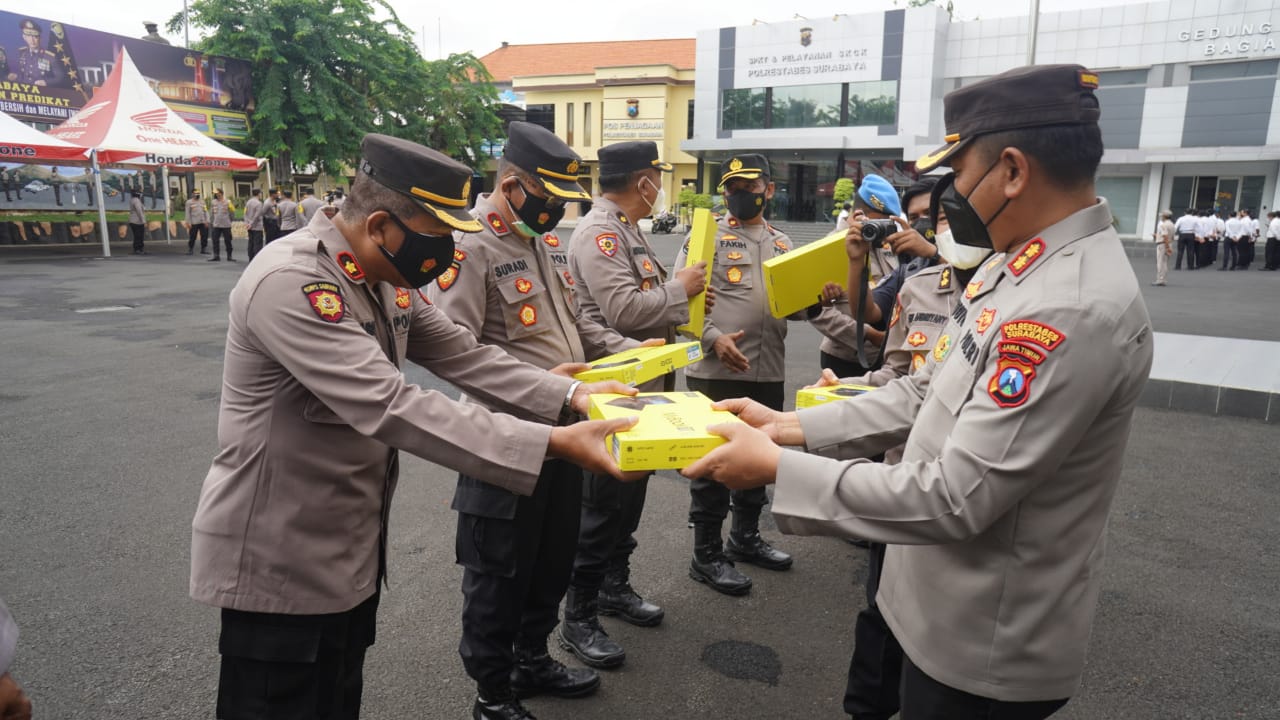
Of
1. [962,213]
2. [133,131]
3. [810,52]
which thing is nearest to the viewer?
[962,213]

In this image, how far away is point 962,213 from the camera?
1.71 metres

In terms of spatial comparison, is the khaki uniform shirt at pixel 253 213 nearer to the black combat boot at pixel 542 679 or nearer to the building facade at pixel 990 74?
the black combat boot at pixel 542 679

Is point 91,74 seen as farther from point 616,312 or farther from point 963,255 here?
point 963,255

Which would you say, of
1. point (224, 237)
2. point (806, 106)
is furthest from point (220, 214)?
point (806, 106)

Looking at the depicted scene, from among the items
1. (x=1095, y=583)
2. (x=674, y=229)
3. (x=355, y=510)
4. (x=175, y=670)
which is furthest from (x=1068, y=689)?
(x=674, y=229)

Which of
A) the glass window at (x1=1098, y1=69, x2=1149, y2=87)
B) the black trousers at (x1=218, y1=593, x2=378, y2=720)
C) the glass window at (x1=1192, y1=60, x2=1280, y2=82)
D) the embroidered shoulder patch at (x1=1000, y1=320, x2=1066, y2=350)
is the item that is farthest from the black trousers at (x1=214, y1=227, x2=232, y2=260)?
the glass window at (x1=1192, y1=60, x2=1280, y2=82)

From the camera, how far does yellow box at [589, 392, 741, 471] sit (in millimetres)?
1816

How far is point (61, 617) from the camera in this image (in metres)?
3.37

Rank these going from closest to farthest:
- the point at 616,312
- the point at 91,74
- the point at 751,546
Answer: the point at 616,312 < the point at 751,546 < the point at 91,74

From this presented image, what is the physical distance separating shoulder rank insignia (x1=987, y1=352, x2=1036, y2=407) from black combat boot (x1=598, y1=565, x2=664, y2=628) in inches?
94.5

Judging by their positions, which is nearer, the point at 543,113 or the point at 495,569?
the point at 495,569

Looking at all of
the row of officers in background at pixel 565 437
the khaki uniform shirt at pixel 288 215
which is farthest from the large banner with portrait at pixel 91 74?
the row of officers in background at pixel 565 437

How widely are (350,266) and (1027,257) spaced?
5.21 feet

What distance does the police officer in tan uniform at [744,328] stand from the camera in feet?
13.5
